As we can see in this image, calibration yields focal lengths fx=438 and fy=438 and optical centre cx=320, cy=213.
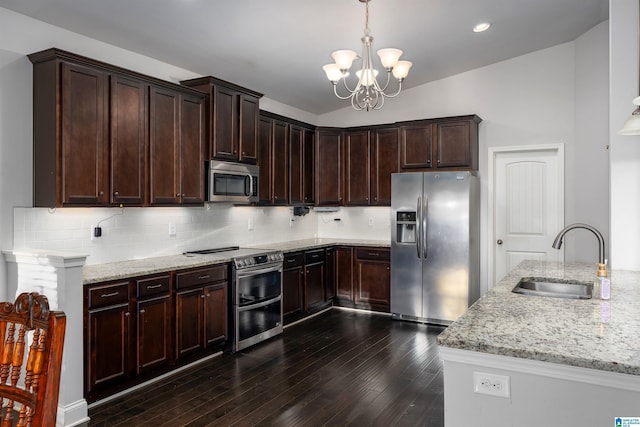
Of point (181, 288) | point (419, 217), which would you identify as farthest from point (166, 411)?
point (419, 217)

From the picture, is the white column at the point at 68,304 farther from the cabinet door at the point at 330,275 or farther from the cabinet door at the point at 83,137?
the cabinet door at the point at 330,275

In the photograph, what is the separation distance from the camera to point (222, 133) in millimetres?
4328

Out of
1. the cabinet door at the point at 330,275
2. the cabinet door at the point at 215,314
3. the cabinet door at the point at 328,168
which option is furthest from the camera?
the cabinet door at the point at 328,168

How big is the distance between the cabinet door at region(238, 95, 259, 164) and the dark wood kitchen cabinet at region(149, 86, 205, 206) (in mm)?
499

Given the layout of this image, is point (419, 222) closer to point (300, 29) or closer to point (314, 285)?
point (314, 285)

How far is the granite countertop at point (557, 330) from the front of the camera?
4.82 ft

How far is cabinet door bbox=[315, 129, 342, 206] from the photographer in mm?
6176

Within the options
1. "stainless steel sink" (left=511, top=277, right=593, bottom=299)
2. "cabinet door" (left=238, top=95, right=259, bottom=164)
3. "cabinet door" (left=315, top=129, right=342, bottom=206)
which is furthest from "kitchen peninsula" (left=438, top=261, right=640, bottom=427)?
"cabinet door" (left=315, top=129, right=342, bottom=206)

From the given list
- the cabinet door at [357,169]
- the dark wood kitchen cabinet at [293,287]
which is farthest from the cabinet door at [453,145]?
the dark wood kitchen cabinet at [293,287]

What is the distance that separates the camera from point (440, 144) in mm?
5445

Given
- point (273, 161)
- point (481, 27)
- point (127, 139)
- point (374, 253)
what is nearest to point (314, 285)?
point (374, 253)

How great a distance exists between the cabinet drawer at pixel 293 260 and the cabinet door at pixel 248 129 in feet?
3.85

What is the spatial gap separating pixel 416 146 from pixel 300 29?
2.35 m

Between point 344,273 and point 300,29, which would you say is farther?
point 344,273
